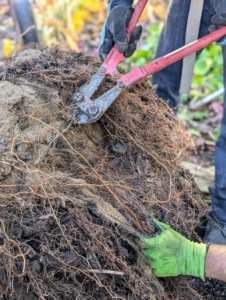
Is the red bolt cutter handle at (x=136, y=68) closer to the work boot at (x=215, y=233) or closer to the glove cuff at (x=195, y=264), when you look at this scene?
the glove cuff at (x=195, y=264)

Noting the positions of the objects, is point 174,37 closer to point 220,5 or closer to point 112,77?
point 220,5

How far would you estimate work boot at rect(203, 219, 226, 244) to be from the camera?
196cm

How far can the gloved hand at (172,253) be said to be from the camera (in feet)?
4.63

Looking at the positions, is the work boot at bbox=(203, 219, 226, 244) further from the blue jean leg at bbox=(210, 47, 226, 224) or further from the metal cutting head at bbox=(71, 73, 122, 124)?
the metal cutting head at bbox=(71, 73, 122, 124)

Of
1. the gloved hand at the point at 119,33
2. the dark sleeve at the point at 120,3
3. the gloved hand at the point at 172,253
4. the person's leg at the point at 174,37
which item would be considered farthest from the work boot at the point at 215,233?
the dark sleeve at the point at 120,3

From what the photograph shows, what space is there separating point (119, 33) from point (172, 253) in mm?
855

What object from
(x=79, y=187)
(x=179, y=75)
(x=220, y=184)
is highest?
(x=79, y=187)

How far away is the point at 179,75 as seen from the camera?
2.31 metres

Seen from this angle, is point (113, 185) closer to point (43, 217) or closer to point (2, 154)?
point (43, 217)

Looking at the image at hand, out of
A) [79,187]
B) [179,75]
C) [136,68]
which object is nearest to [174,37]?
[179,75]

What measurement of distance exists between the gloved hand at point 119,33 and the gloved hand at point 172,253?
68cm

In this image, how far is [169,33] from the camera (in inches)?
87.4

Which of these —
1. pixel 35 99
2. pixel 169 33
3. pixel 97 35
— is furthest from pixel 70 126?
pixel 97 35

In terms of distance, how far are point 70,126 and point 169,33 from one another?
3.30ft
